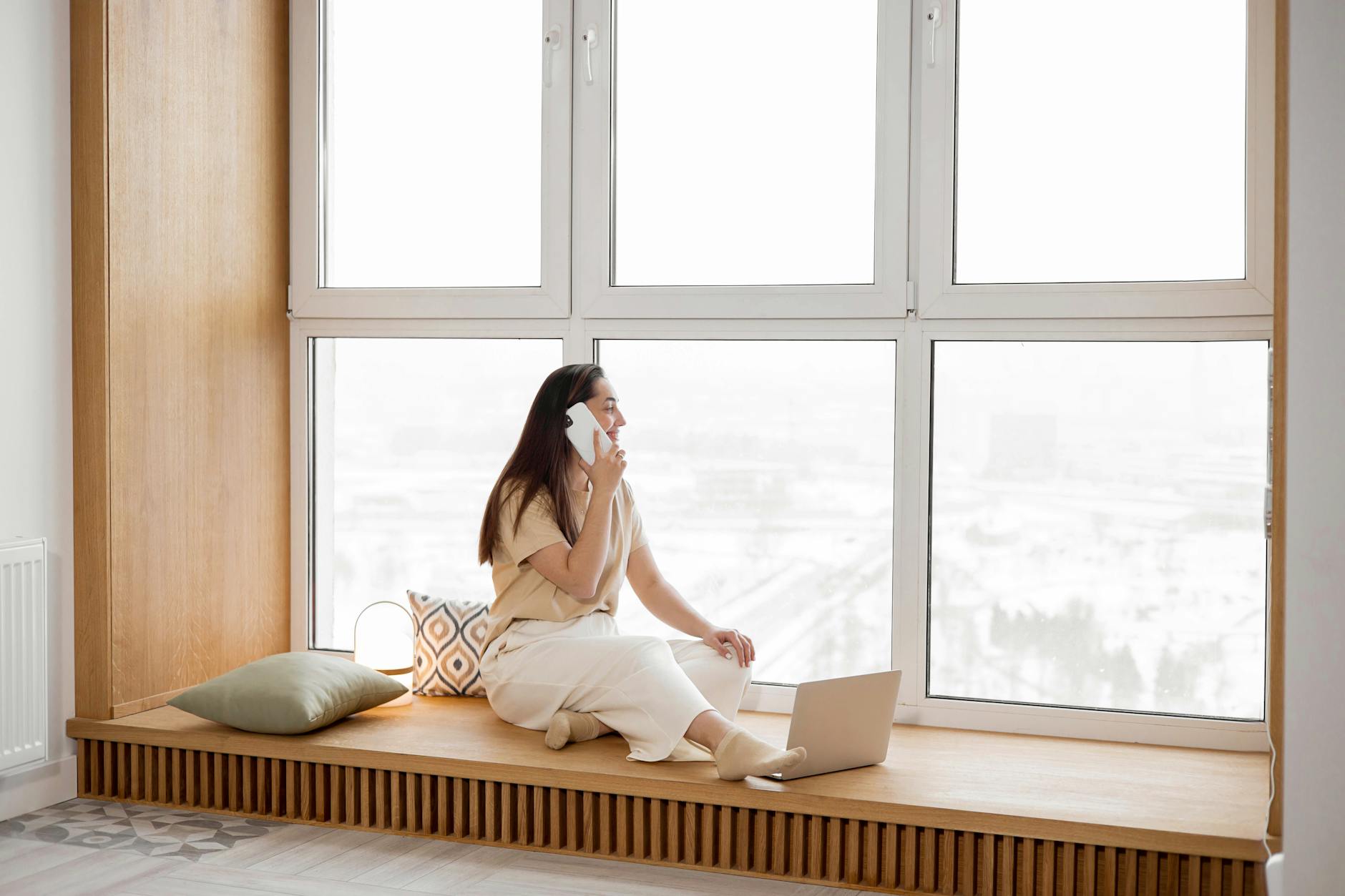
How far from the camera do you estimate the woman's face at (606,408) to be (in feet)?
10.1

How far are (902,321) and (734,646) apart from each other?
944 millimetres

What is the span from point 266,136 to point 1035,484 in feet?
7.76

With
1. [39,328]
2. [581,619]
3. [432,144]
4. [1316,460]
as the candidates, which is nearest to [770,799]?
[581,619]

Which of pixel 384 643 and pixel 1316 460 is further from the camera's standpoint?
pixel 384 643

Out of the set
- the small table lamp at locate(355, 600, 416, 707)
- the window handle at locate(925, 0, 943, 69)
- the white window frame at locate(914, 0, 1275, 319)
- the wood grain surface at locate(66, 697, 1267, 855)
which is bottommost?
the wood grain surface at locate(66, 697, 1267, 855)

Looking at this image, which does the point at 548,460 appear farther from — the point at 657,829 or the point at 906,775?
the point at 906,775

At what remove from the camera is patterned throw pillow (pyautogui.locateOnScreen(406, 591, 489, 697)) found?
3.38m

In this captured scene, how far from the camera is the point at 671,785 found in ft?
8.54

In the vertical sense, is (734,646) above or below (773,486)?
below

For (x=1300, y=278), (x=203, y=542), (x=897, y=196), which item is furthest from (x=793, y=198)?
(x=203, y=542)

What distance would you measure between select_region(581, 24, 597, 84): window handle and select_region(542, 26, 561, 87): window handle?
7 centimetres

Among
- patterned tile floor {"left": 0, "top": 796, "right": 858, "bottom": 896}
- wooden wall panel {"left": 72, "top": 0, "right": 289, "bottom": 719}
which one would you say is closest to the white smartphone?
patterned tile floor {"left": 0, "top": 796, "right": 858, "bottom": 896}

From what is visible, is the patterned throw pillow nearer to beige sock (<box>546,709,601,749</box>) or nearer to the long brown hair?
the long brown hair

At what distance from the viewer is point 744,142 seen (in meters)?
3.35
